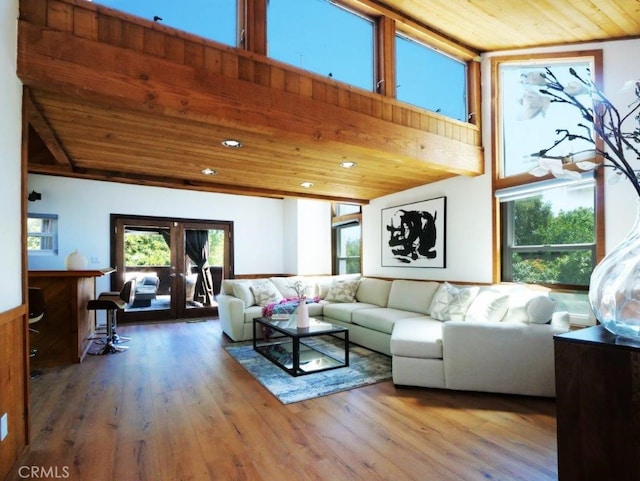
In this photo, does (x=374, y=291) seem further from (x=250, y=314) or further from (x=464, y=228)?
(x=250, y=314)

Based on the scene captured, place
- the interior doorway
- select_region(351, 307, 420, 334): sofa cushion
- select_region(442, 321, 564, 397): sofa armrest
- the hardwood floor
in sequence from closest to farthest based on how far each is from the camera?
1. the hardwood floor
2. select_region(442, 321, 564, 397): sofa armrest
3. select_region(351, 307, 420, 334): sofa cushion
4. the interior doorway

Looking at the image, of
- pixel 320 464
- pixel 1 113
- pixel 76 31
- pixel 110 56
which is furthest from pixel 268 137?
pixel 320 464

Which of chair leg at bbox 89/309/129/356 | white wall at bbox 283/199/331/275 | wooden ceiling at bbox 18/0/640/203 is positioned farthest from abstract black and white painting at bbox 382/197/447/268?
chair leg at bbox 89/309/129/356

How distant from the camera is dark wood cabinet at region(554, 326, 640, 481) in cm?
123

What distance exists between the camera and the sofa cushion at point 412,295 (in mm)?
4391

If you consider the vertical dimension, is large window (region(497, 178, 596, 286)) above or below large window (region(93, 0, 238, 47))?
below

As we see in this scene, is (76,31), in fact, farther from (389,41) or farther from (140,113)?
(389,41)

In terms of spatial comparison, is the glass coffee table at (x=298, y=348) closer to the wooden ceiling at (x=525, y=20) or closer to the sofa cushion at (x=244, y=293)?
the sofa cushion at (x=244, y=293)

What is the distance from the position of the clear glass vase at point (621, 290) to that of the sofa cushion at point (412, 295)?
305 cm

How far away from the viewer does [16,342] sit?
78.7 inches

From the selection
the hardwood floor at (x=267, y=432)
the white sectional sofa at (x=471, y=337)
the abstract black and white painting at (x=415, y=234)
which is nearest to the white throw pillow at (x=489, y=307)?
the white sectional sofa at (x=471, y=337)

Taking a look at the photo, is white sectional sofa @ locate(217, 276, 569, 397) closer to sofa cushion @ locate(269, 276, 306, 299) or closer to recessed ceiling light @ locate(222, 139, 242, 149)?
sofa cushion @ locate(269, 276, 306, 299)

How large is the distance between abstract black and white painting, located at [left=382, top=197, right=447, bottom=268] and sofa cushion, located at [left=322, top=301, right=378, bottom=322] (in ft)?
2.86

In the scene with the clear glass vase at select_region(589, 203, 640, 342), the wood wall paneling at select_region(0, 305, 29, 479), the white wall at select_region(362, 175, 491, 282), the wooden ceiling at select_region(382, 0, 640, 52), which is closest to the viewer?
the clear glass vase at select_region(589, 203, 640, 342)
